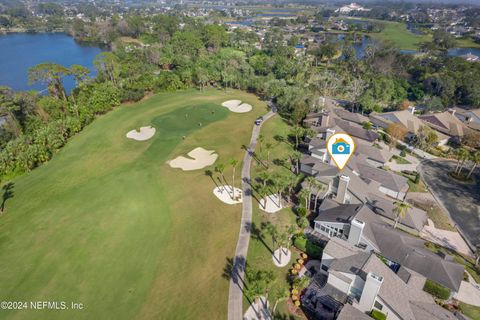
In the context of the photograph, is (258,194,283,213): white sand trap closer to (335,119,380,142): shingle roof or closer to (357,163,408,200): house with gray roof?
(357,163,408,200): house with gray roof

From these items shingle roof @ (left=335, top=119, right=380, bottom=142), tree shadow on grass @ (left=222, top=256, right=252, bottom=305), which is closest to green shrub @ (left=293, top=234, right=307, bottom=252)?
tree shadow on grass @ (left=222, top=256, right=252, bottom=305)

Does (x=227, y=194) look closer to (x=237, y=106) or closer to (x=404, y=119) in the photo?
(x=237, y=106)

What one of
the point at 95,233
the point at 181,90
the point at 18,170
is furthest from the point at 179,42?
the point at 95,233

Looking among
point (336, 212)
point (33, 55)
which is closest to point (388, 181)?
point (336, 212)

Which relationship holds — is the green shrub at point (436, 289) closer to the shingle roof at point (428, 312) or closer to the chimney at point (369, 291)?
the shingle roof at point (428, 312)

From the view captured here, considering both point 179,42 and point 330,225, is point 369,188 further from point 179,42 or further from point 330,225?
point 179,42

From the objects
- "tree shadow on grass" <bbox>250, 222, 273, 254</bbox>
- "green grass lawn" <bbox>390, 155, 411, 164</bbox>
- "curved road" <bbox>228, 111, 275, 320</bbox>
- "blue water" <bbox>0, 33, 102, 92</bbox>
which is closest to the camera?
"curved road" <bbox>228, 111, 275, 320</bbox>
